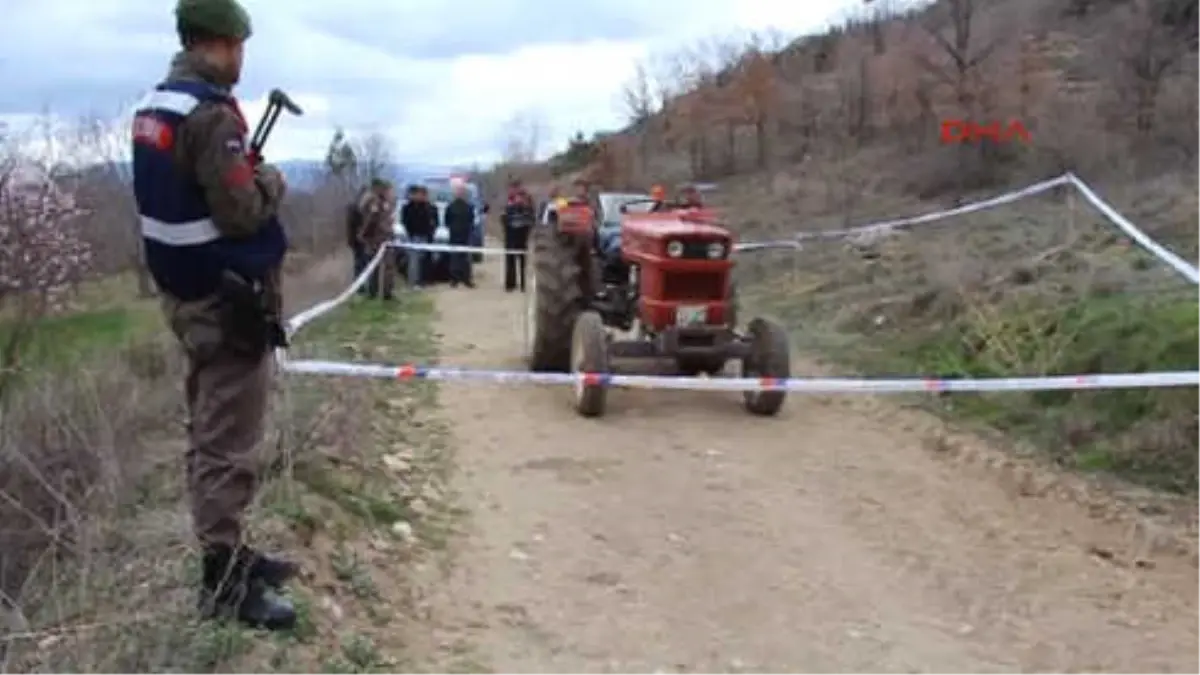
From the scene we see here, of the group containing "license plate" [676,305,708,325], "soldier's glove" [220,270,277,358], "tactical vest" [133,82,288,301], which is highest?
"tactical vest" [133,82,288,301]

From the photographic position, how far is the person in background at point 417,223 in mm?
19719

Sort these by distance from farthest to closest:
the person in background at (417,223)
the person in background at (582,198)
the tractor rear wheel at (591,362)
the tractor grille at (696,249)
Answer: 1. the person in background at (417,223)
2. the person in background at (582,198)
3. the tractor grille at (696,249)
4. the tractor rear wheel at (591,362)

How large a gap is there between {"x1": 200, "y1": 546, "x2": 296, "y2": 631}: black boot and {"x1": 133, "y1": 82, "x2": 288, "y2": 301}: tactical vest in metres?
0.86

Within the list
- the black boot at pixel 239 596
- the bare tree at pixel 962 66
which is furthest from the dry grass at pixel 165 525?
the bare tree at pixel 962 66

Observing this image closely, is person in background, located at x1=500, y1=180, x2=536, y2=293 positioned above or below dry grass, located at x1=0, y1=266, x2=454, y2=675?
above

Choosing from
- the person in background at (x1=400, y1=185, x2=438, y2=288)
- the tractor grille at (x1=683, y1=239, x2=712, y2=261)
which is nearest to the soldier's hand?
the tractor grille at (x1=683, y1=239, x2=712, y2=261)

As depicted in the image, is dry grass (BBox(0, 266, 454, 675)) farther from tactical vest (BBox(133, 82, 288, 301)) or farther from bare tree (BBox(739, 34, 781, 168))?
bare tree (BBox(739, 34, 781, 168))

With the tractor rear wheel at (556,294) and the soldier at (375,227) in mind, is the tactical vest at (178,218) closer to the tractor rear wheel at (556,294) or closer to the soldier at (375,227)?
the tractor rear wheel at (556,294)

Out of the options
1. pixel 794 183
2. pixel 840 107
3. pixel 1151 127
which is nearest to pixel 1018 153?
pixel 1151 127

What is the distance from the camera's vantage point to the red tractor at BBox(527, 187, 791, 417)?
375 inches

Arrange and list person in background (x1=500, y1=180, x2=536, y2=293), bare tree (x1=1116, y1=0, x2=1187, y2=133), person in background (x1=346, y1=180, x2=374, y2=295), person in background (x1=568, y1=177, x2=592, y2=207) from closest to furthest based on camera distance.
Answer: person in background (x1=568, y1=177, x2=592, y2=207) → person in background (x1=346, y1=180, x2=374, y2=295) → person in background (x1=500, y1=180, x2=536, y2=293) → bare tree (x1=1116, y1=0, x2=1187, y2=133)

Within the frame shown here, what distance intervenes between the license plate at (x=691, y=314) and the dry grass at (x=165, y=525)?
1962mm

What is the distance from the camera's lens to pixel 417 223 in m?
19.9

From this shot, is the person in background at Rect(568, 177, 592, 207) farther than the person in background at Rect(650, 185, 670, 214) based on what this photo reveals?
Yes
